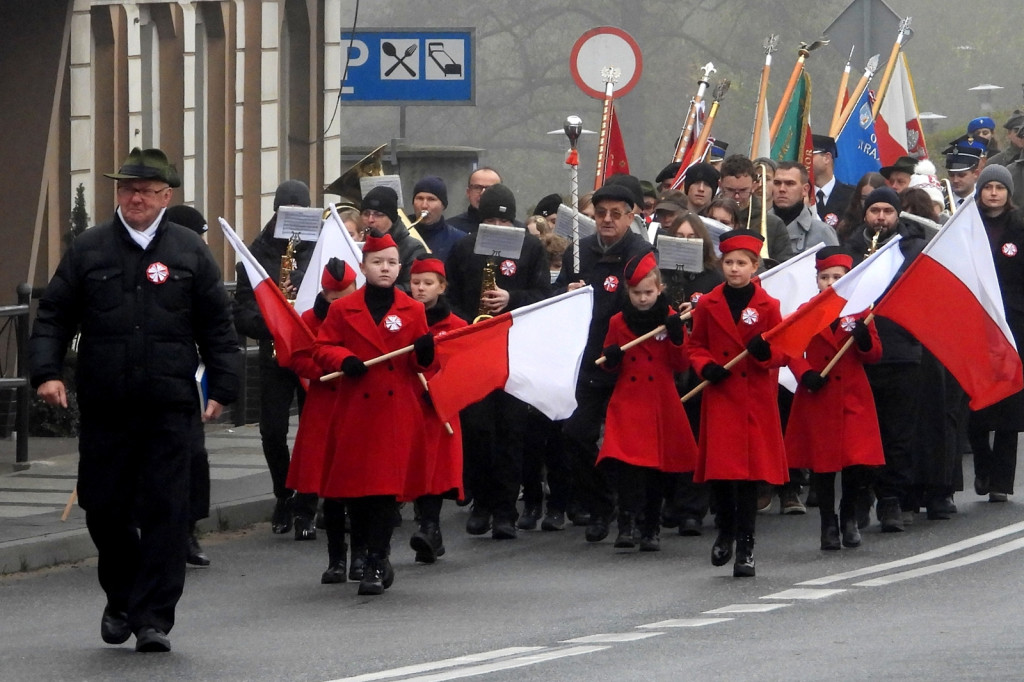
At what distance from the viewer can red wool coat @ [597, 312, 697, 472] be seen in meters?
12.2

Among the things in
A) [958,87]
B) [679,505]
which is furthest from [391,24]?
[679,505]

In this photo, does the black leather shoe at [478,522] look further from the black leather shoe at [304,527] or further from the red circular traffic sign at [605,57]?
the red circular traffic sign at [605,57]

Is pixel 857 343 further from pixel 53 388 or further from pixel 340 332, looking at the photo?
pixel 53 388

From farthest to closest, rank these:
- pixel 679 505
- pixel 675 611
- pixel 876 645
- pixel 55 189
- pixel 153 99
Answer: pixel 153 99
pixel 55 189
pixel 679 505
pixel 675 611
pixel 876 645

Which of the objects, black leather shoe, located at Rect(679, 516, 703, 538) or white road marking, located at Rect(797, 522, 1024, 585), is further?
black leather shoe, located at Rect(679, 516, 703, 538)

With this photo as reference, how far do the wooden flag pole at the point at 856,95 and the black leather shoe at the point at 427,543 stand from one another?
26.6 ft

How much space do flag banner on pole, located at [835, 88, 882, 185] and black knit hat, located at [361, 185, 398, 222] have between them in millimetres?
6976

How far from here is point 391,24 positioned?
5103 centimetres

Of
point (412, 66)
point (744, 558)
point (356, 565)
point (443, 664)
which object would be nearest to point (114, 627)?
point (443, 664)

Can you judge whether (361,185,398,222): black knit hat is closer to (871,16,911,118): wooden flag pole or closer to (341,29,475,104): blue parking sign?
(341,29,475,104): blue parking sign

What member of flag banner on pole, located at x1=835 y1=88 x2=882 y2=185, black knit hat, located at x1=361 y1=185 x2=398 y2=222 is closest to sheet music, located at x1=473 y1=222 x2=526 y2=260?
black knit hat, located at x1=361 y1=185 x2=398 y2=222

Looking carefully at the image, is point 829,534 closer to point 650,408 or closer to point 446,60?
point 650,408

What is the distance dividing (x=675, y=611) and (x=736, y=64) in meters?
44.8

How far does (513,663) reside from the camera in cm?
855
